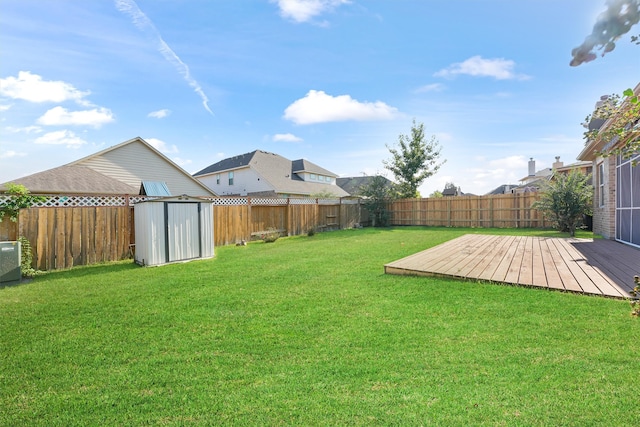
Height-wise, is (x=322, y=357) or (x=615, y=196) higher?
(x=615, y=196)

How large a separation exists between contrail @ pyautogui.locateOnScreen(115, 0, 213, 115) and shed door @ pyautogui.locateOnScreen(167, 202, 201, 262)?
350 centimetres

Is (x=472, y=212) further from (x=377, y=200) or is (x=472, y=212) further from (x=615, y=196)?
(x=615, y=196)

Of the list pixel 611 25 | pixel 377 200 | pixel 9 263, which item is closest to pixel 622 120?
pixel 611 25

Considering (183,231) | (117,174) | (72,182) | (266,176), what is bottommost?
(183,231)

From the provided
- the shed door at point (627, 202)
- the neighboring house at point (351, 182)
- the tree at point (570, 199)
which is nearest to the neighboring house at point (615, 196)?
the shed door at point (627, 202)

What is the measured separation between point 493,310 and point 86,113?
13159 mm

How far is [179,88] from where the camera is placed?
436 inches

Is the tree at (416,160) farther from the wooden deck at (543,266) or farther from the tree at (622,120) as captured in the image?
the tree at (622,120)

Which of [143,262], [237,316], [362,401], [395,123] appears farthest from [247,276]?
[395,123]

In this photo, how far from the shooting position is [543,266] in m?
5.30

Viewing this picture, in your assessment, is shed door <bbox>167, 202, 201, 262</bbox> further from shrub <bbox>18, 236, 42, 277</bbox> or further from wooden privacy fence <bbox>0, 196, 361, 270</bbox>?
shrub <bbox>18, 236, 42, 277</bbox>

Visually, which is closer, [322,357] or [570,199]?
[322,357]

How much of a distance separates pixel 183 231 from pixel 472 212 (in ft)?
48.4

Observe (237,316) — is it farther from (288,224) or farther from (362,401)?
(288,224)
